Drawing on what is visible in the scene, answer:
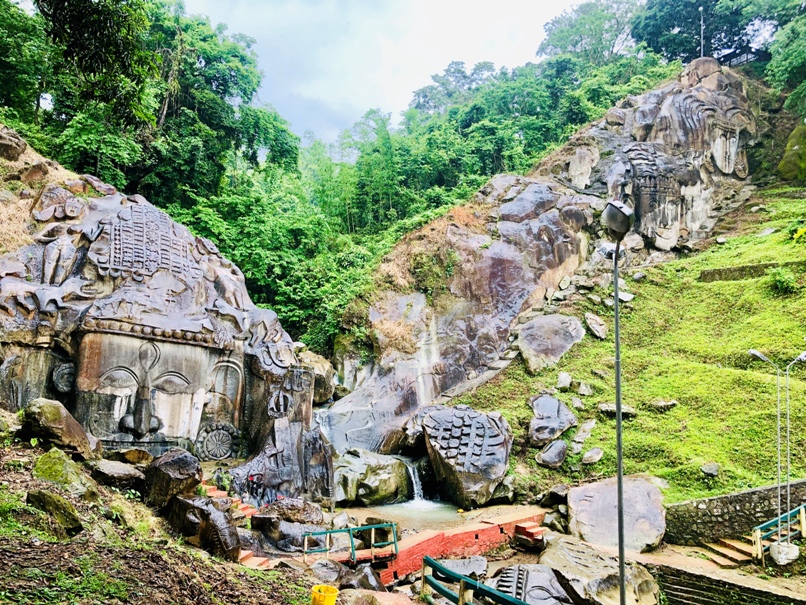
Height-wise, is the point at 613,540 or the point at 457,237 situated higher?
the point at 457,237

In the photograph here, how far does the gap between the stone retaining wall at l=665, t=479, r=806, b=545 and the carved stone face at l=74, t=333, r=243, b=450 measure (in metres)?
8.96

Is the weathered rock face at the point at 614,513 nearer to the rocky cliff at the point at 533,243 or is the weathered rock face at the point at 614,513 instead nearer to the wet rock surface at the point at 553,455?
the wet rock surface at the point at 553,455

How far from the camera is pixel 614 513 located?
32.7ft

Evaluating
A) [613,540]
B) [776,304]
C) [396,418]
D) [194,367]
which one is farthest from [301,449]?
[776,304]

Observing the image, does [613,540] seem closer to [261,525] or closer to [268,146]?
[261,525]

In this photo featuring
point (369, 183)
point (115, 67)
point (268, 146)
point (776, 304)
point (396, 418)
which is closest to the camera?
point (115, 67)

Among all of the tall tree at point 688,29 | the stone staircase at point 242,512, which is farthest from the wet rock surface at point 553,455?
the tall tree at point 688,29

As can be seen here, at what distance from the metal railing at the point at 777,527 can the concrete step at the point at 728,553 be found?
6.5 inches

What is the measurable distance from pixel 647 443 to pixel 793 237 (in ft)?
40.8

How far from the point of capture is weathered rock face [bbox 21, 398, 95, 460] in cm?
673

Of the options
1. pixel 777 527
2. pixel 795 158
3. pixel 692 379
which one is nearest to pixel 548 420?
pixel 692 379

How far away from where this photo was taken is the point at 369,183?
83.6 ft

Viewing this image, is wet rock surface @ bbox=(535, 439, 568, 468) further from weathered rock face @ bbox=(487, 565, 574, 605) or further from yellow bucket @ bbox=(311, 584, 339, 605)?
yellow bucket @ bbox=(311, 584, 339, 605)

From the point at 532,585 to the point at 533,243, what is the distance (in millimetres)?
13953
